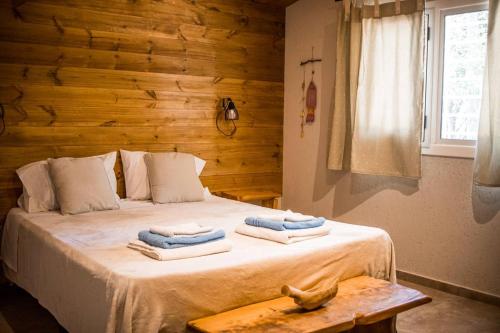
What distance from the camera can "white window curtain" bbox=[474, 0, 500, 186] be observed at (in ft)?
11.5

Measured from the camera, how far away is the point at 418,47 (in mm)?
4008

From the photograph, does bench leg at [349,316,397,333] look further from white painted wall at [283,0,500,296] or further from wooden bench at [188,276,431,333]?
white painted wall at [283,0,500,296]

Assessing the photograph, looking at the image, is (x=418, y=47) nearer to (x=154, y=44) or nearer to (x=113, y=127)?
(x=154, y=44)

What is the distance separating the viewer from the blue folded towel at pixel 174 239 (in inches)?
103

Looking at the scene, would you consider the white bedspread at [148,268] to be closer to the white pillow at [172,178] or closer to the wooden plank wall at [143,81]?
the white pillow at [172,178]

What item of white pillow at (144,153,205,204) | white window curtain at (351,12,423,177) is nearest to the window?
white window curtain at (351,12,423,177)

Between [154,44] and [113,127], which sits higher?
[154,44]

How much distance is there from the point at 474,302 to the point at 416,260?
1.83 feet

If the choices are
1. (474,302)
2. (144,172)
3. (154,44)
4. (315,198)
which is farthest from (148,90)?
(474,302)

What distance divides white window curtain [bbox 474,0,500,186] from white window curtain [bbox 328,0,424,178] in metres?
0.51

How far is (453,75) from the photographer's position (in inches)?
156

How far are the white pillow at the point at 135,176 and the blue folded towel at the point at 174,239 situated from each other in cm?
147

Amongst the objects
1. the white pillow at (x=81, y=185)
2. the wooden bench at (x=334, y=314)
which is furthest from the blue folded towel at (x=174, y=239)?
the white pillow at (x=81, y=185)

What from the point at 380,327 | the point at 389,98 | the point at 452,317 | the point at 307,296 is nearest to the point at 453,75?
the point at 389,98
